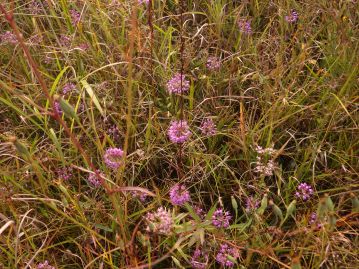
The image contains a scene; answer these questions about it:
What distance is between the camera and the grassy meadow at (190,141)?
1273 millimetres

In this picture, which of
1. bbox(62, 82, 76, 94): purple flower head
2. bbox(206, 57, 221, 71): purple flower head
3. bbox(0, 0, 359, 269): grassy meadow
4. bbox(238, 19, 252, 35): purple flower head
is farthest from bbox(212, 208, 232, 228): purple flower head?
bbox(238, 19, 252, 35): purple flower head

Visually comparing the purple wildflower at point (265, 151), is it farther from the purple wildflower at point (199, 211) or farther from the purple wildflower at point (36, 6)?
the purple wildflower at point (36, 6)

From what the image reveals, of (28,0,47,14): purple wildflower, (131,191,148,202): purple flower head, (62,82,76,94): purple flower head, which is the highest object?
(28,0,47,14): purple wildflower

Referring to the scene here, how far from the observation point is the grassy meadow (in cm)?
127

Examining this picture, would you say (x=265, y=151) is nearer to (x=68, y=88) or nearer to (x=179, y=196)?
(x=179, y=196)

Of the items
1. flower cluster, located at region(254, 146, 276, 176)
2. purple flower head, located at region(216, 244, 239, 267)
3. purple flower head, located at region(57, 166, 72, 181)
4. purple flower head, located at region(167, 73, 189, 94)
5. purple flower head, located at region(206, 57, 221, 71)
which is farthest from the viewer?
purple flower head, located at region(206, 57, 221, 71)

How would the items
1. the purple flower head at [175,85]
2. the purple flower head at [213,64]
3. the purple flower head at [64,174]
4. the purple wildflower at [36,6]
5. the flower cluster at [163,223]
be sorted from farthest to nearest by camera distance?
the purple wildflower at [36,6], the purple flower head at [213,64], the purple flower head at [175,85], the purple flower head at [64,174], the flower cluster at [163,223]

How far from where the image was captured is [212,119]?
1.61 m

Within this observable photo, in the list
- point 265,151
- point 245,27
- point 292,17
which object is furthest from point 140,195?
point 292,17

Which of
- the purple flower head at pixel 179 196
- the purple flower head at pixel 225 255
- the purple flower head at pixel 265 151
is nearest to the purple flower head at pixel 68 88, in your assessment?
the purple flower head at pixel 179 196

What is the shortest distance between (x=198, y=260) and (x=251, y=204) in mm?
228

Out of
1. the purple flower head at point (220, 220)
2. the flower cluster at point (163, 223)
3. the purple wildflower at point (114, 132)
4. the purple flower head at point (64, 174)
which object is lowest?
the purple flower head at point (220, 220)

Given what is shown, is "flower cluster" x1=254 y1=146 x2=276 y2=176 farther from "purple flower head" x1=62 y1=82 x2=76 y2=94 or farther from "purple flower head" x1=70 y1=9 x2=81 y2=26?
"purple flower head" x1=70 y1=9 x2=81 y2=26

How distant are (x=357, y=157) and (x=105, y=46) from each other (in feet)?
3.56
